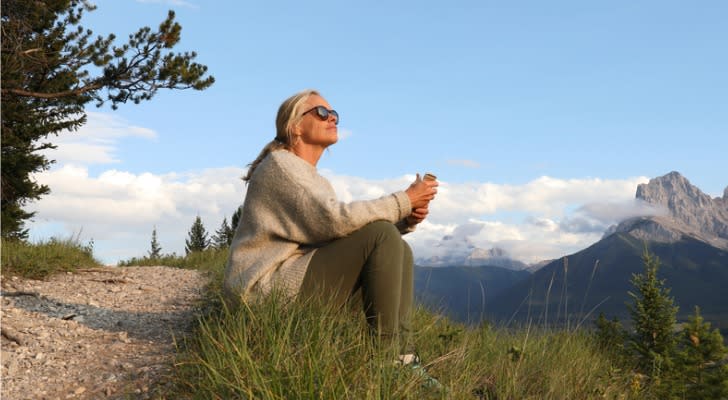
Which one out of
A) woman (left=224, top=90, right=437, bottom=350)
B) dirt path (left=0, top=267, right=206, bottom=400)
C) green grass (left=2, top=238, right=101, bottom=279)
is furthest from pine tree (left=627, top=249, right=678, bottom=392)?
green grass (left=2, top=238, right=101, bottom=279)

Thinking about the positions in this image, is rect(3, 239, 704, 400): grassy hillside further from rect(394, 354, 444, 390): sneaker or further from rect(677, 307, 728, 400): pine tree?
rect(677, 307, 728, 400): pine tree

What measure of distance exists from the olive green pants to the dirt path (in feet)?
3.34

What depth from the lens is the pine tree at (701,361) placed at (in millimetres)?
6664

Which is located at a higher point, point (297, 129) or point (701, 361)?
point (297, 129)

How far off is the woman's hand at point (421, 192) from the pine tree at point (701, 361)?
14.6 feet

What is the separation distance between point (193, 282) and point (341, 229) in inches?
240

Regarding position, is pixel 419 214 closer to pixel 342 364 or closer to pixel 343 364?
pixel 343 364

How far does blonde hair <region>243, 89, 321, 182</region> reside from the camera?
397 centimetres

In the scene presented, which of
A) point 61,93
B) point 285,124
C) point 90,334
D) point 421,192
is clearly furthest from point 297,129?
point 61,93

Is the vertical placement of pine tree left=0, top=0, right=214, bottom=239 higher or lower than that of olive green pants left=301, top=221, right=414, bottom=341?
higher

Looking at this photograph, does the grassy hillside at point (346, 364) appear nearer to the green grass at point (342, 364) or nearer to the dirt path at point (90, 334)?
the green grass at point (342, 364)

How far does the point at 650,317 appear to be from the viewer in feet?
24.6

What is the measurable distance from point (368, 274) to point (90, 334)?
112 inches

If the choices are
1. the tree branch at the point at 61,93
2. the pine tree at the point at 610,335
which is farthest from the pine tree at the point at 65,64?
the pine tree at the point at 610,335
